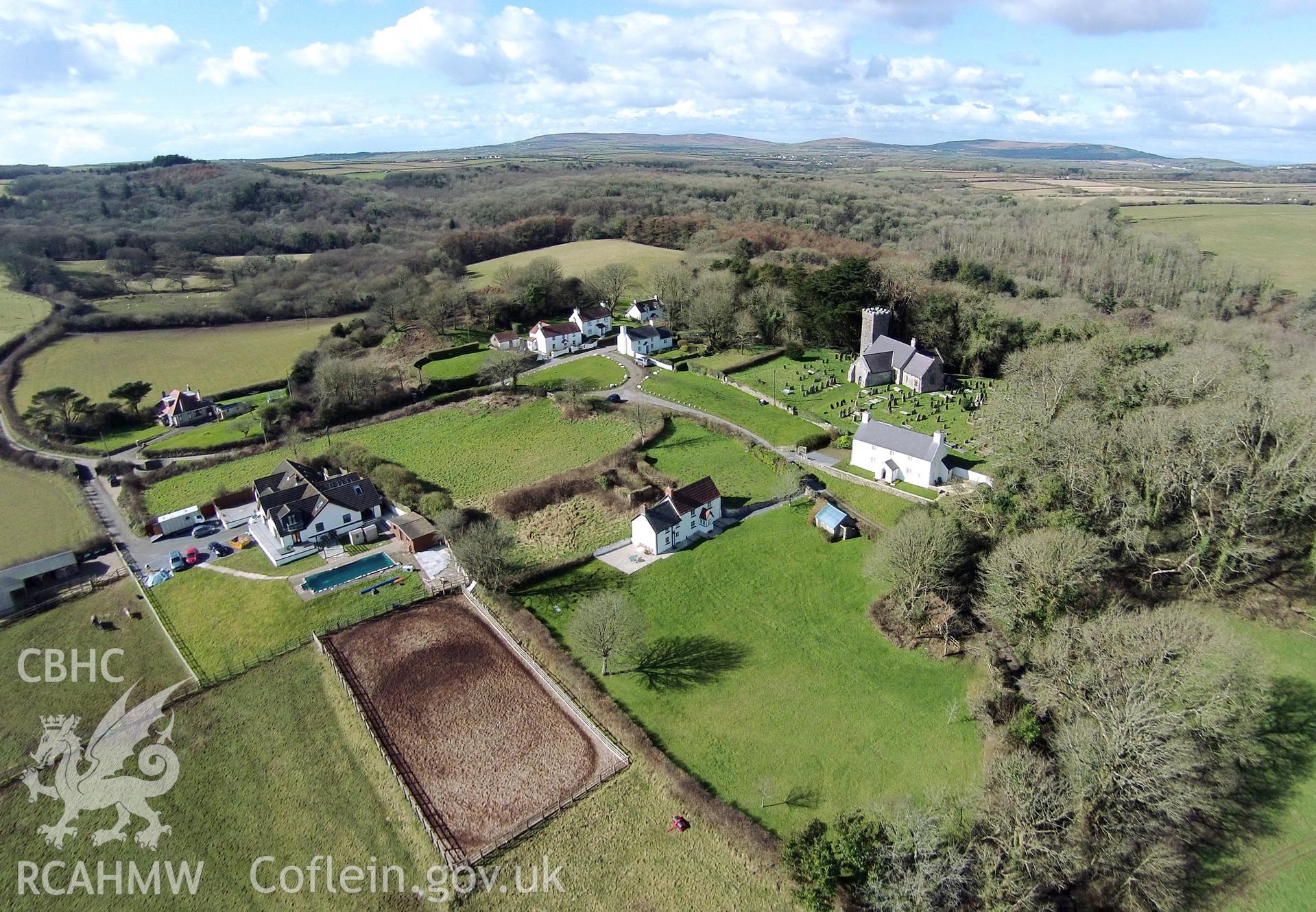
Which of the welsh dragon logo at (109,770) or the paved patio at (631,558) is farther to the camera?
the paved patio at (631,558)

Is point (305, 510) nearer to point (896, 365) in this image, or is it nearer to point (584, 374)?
point (584, 374)

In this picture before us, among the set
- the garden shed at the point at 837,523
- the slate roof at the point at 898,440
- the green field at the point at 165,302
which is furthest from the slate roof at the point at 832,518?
the green field at the point at 165,302

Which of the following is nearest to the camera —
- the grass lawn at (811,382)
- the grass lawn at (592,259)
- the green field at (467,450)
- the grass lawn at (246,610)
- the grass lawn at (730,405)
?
the grass lawn at (246,610)

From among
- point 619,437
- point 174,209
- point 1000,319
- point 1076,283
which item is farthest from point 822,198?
point 174,209

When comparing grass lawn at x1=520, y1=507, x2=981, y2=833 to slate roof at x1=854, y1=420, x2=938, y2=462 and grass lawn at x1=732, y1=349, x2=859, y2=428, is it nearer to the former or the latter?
slate roof at x1=854, y1=420, x2=938, y2=462

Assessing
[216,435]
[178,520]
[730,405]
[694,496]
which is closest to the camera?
[694,496]

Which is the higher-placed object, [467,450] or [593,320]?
[593,320]

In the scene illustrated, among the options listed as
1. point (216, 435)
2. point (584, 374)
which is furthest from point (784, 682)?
point (216, 435)

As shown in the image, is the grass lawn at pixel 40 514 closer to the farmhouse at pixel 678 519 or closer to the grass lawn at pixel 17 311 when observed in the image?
the grass lawn at pixel 17 311
